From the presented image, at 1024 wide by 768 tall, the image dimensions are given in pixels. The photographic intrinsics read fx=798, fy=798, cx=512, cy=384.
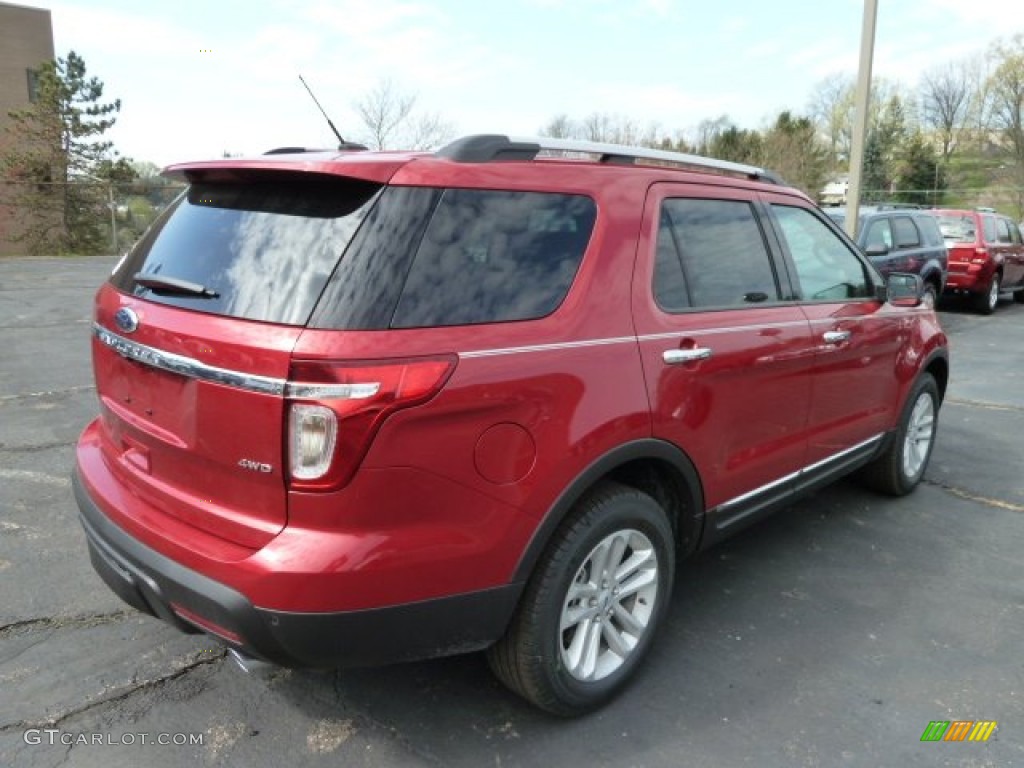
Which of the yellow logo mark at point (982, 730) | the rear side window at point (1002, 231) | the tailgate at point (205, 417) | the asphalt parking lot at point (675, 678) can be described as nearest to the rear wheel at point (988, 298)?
the rear side window at point (1002, 231)

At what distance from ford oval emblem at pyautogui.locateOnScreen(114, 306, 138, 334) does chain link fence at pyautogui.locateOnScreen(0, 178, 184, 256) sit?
2669 centimetres

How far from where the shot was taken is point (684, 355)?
2785mm

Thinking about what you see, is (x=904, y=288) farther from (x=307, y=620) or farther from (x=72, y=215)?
(x=72, y=215)

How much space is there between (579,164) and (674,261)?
1.75 ft

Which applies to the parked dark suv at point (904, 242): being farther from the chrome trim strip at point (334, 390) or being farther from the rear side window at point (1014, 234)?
the chrome trim strip at point (334, 390)

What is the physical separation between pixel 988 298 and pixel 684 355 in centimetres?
1354

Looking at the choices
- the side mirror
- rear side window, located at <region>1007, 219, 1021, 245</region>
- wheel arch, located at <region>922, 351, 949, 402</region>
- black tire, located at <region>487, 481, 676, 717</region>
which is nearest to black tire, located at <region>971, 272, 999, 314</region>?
rear side window, located at <region>1007, 219, 1021, 245</region>

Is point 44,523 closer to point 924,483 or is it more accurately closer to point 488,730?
point 488,730

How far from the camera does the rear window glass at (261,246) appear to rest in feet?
7.09

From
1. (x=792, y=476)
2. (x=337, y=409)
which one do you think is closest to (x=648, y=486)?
(x=792, y=476)

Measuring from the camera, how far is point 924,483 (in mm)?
5094

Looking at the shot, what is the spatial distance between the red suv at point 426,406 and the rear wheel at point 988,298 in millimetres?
12891

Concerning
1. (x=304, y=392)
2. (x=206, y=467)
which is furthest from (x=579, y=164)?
(x=206, y=467)

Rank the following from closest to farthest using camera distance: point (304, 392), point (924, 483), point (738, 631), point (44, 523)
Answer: point (304, 392) < point (738, 631) < point (44, 523) < point (924, 483)
